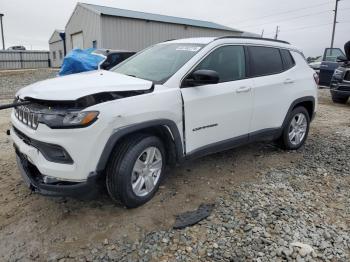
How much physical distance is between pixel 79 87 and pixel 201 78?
125cm

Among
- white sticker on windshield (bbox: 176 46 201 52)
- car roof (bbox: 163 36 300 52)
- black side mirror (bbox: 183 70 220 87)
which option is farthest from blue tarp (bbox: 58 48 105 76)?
black side mirror (bbox: 183 70 220 87)

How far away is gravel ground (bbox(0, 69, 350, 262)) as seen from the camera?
2.68 m

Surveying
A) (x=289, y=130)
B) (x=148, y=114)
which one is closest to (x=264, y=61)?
(x=289, y=130)

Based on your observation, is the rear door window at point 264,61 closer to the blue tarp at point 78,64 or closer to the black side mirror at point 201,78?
the black side mirror at point 201,78

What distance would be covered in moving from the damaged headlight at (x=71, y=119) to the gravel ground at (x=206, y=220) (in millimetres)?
1017

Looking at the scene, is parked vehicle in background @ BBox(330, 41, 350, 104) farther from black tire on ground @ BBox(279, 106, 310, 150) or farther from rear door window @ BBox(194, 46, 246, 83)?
rear door window @ BBox(194, 46, 246, 83)

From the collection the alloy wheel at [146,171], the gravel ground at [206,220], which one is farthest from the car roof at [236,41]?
the gravel ground at [206,220]

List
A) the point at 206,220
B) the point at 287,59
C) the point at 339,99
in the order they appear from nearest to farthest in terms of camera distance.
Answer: the point at 206,220 → the point at 287,59 → the point at 339,99

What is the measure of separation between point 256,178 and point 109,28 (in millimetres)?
20733

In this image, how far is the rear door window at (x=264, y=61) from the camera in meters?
4.27

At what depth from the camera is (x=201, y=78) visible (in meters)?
3.32

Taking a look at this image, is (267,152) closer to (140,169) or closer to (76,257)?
(140,169)

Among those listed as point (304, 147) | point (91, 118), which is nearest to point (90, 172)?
point (91, 118)

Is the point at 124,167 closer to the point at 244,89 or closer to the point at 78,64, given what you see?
→ the point at 244,89
